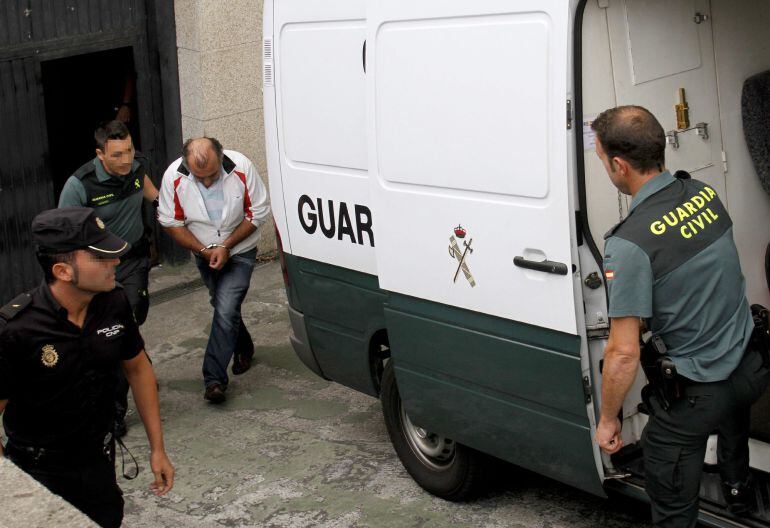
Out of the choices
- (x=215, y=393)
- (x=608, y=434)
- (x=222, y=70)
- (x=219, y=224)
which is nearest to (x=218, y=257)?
(x=219, y=224)

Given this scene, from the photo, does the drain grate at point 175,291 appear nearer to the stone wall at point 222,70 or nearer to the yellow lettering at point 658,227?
the stone wall at point 222,70

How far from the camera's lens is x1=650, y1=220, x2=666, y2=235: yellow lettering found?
3887 mm

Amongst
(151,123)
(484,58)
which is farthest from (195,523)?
(151,123)

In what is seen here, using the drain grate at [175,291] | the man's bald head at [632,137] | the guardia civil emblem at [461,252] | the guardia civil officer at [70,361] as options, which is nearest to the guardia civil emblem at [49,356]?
the guardia civil officer at [70,361]

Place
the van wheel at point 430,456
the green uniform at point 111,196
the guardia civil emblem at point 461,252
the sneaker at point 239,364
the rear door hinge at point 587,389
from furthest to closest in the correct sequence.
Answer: the sneaker at point 239,364 < the green uniform at point 111,196 < the van wheel at point 430,456 < the guardia civil emblem at point 461,252 < the rear door hinge at point 587,389

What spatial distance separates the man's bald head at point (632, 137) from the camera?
389cm

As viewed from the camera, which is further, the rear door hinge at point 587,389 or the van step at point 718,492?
the rear door hinge at point 587,389

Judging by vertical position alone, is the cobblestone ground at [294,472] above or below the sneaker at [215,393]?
below

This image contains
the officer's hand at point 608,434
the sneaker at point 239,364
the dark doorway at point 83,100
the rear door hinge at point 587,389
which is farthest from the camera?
the dark doorway at point 83,100

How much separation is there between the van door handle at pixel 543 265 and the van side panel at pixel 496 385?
24 centimetres

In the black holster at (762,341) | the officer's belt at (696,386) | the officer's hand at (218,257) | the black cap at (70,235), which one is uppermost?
the black cap at (70,235)

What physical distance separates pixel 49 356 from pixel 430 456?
2.14 metres

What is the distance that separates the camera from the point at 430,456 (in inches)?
216

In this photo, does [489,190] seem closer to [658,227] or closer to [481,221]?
[481,221]
